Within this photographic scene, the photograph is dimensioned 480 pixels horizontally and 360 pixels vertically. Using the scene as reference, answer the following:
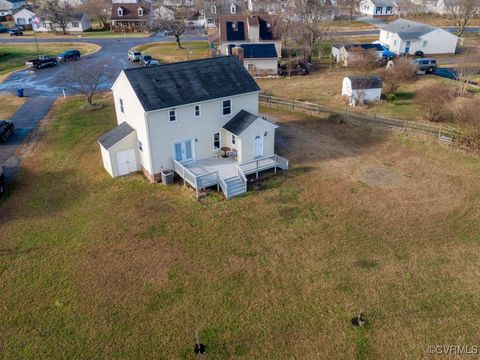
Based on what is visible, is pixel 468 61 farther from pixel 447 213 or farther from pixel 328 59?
pixel 447 213

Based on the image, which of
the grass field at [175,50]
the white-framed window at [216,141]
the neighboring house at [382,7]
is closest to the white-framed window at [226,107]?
the white-framed window at [216,141]

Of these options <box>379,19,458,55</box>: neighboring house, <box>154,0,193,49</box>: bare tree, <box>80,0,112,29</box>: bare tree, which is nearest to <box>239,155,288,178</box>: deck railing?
<box>379,19,458,55</box>: neighboring house

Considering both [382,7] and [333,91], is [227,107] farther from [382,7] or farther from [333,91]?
[382,7]

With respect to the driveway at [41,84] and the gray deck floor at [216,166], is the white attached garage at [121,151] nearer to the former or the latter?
the gray deck floor at [216,166]

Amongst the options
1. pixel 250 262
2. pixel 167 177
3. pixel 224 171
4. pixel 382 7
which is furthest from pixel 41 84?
pixel 382 7

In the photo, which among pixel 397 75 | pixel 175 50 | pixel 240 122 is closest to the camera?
pixel 240 122

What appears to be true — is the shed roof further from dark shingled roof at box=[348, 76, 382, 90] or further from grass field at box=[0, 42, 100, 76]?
grass field at box=[0, 42, 100, 76]
